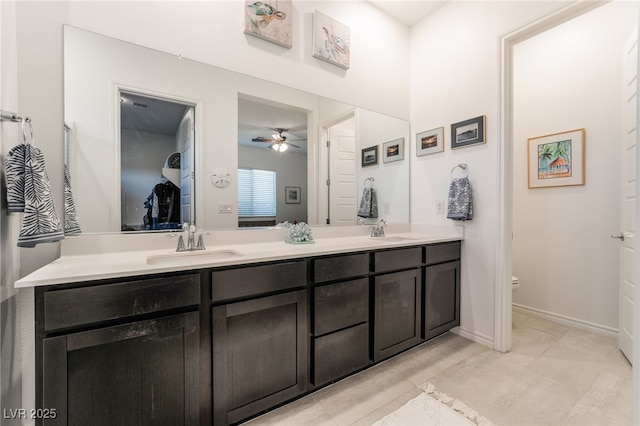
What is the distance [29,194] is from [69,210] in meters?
0.36

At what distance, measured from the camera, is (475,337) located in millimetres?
2332

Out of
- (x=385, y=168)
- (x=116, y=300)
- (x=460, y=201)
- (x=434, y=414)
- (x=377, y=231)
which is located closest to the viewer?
(x=116, y=300)

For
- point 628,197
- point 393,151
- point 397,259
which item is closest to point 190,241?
point 397,259

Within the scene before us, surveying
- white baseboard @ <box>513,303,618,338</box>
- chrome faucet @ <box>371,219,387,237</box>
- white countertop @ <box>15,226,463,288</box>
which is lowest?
white baseboard @ <box>513,303,618,338</box>

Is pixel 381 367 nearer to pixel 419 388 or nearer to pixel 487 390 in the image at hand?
pixel 419 388

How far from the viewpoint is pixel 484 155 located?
227cm

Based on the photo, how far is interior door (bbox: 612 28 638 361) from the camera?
1.88 meters

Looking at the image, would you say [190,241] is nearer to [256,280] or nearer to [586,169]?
[256,280]

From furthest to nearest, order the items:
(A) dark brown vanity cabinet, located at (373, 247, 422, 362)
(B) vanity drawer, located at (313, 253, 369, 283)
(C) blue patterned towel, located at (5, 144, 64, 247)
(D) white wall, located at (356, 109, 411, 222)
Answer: (D) white wall, located at (356, 109, 411, 222) → (A) dark brown vanity cabinet, located at (373, 247, 422, 362) → (B) vanity drawer, located at (313, 253, 369, 283) → (C) blue patterned towel, located at (5, 144, 64, 247)

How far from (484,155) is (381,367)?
1.85m

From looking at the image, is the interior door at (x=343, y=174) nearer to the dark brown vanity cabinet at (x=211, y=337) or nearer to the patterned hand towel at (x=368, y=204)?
the patterned hand towel at (x=368, y=204)

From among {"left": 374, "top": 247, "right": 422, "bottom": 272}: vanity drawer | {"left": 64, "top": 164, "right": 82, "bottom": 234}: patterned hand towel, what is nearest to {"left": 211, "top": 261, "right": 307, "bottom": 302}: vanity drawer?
{"left": 374, "top": 247, "right": 422, "bottom": 272}: vanity drawer

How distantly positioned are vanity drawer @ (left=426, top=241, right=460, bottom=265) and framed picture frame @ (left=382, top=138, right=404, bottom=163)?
39.2 inches

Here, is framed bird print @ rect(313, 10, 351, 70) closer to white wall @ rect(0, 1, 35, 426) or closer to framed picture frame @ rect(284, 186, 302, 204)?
framed picture frame @ rect(284, 186, 302, 204)
